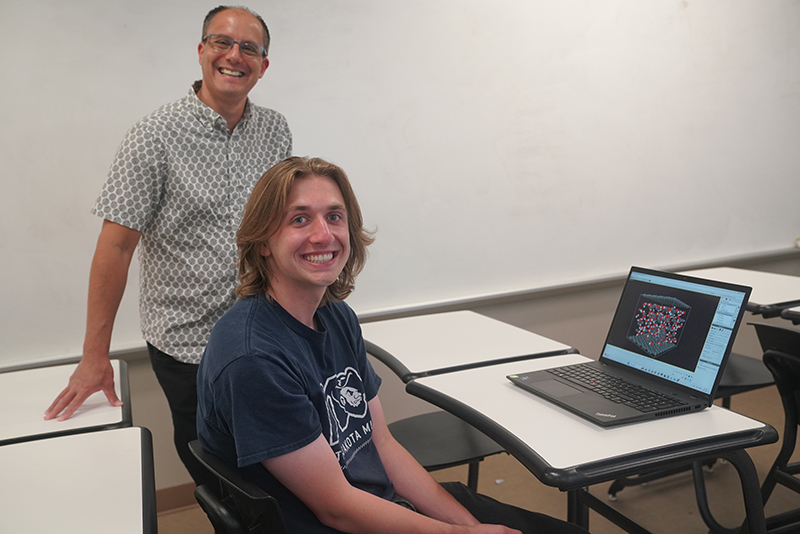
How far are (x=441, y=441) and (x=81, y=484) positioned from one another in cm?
109

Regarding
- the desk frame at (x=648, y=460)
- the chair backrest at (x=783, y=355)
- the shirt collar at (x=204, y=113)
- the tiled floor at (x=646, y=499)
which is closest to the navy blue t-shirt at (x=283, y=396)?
the desk frame at (x=648, y=460)

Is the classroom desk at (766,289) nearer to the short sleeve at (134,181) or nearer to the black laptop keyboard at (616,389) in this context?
the black laptop keyboard at (616,389)

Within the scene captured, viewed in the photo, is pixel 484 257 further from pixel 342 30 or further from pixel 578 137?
pixel 342 30

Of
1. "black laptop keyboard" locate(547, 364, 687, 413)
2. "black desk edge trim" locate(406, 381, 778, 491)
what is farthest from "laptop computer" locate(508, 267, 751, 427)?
"black desk edge trim" locate(406, 381, 778, 491)

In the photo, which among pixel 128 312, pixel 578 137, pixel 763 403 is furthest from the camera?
pixel 763 403

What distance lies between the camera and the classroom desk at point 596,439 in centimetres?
121

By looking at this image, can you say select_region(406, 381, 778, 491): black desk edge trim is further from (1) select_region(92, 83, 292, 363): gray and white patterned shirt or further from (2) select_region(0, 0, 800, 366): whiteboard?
(2) select_region(0, 0, 800, 366): whiteboard

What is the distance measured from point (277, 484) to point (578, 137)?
8.37 feet

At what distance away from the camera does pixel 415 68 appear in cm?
283

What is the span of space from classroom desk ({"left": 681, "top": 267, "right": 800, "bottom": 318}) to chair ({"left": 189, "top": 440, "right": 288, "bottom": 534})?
1908 mm

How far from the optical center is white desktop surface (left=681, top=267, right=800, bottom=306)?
2415 mm

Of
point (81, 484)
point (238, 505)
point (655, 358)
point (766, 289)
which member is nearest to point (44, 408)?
point (81, 484)

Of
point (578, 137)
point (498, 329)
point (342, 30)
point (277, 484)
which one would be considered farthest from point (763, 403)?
point (277, 484)

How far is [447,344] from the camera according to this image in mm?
2066
